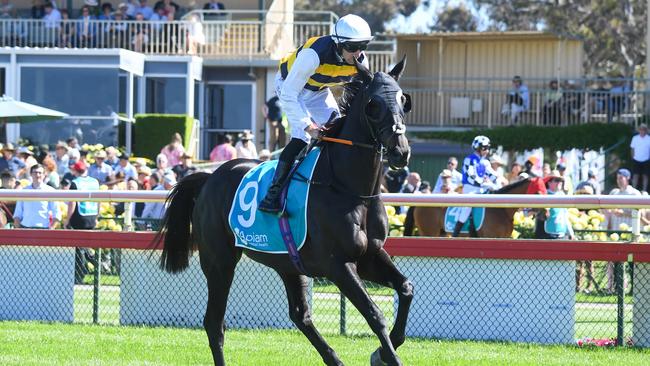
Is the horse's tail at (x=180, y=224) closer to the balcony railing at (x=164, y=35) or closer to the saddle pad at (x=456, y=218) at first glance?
the saddle pad at (x=456, y=218)

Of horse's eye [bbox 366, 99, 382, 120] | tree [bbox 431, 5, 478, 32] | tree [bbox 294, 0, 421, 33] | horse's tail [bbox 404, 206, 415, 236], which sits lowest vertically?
horse's tail [bbox 404, 206, 415, 236]

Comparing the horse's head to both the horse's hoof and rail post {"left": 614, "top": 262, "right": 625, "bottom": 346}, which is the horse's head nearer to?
the horse's hoof

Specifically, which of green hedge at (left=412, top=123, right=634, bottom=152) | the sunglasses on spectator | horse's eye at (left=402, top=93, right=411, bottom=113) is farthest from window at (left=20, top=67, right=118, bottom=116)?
horse's eye at (left=402, top=93, right=411, bottom=113)

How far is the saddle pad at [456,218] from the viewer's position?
605 inches

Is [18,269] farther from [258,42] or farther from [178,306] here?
[258,42]

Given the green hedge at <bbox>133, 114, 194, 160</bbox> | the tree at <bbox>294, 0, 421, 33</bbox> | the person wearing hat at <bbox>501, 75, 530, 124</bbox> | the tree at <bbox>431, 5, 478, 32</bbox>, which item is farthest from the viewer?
the tree at <bbox>294, 0, 421, 33</bbox>

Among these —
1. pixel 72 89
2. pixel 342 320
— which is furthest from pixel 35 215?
pixel 72 89

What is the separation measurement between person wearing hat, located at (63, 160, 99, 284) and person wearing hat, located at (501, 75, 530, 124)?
12.9 meters

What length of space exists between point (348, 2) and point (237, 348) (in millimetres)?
42598

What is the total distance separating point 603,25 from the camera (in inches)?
1581

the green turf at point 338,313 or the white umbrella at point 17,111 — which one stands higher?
the white umbrella at point 17,111

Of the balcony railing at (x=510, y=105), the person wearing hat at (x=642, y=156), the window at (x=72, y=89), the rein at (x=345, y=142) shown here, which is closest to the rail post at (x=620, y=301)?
the rein at (x=345, y=142)

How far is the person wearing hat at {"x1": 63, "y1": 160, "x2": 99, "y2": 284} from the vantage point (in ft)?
38.5

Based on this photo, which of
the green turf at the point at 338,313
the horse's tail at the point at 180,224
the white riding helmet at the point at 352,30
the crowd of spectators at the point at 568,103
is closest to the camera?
the white riding helmet at the point at 352,30
